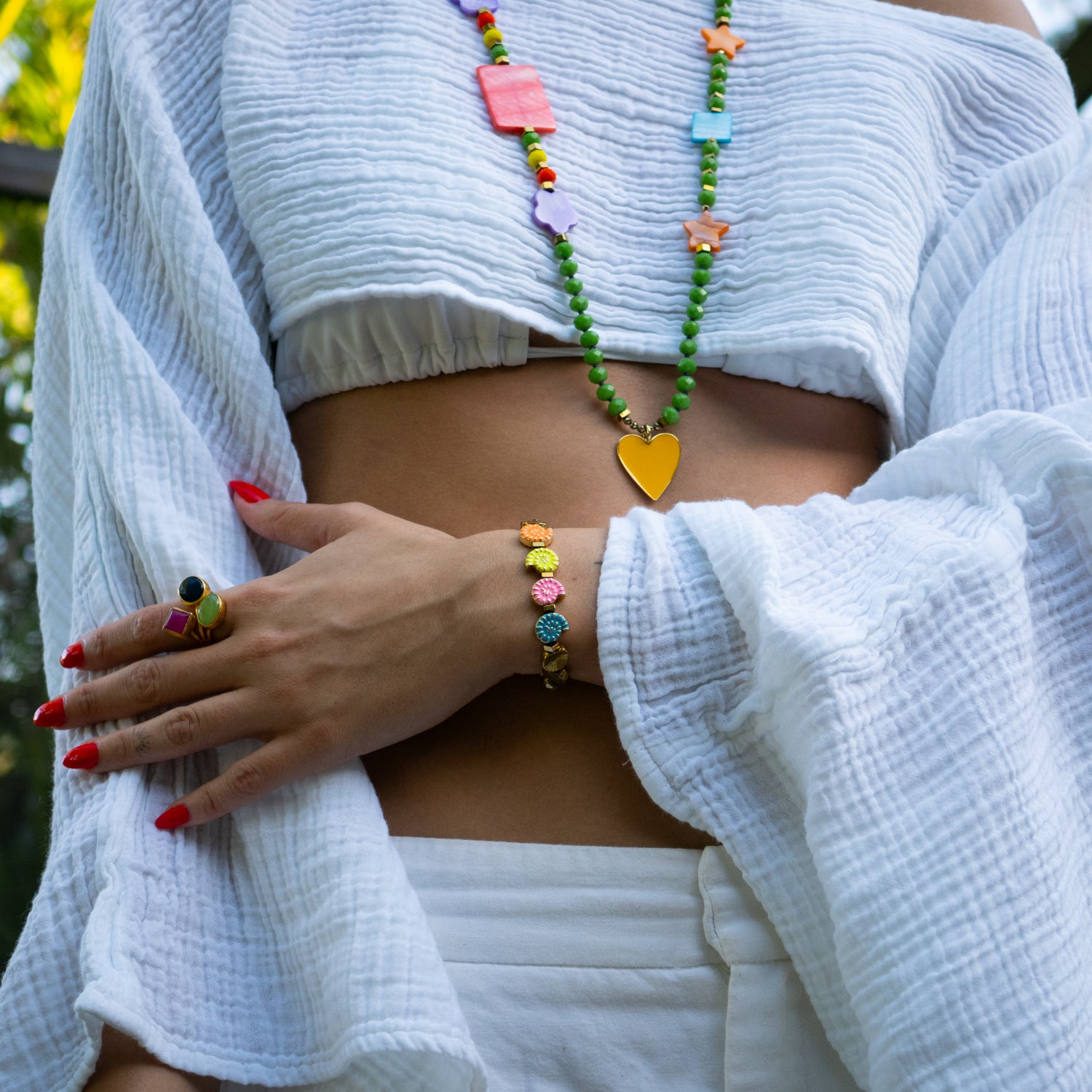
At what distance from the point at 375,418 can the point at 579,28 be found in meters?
0.47

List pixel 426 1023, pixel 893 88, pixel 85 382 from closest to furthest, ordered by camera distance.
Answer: pixel 426 1023, pixel 85 382, pixel 893 88

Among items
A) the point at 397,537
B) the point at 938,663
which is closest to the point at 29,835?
the point at 397,537

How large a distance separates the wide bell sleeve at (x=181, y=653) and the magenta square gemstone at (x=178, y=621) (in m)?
0.03

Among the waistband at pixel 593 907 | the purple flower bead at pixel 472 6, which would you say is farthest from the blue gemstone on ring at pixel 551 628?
the purple flower bead at pixel 472 6

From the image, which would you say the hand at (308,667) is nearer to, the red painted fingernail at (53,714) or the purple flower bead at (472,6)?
the red painted fingernail at (53,714)

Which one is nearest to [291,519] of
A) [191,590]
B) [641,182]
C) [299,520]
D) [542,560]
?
[299,520]

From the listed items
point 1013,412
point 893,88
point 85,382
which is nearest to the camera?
point 1013,412

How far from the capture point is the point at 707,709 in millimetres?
727

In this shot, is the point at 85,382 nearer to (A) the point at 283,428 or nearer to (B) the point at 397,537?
(A) the point at 283,428

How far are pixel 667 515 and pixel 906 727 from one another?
223 millimetres

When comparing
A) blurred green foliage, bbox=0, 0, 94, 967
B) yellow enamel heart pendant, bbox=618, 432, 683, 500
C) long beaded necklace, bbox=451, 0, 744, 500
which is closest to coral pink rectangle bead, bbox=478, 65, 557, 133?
long beaded necklace, bbox=451, 0, 744, 500

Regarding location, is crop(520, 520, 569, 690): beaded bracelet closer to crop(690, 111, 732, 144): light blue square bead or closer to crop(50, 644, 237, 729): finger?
crop(50, 644, 237, 729): finger

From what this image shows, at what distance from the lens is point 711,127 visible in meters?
1.05

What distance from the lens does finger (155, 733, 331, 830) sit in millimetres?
725
